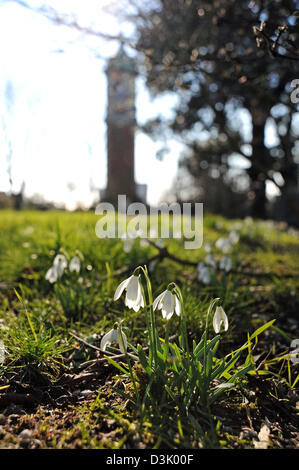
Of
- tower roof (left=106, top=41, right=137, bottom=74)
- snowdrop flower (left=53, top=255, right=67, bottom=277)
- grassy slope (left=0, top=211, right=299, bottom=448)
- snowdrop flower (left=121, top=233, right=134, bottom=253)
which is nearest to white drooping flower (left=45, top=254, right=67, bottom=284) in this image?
snowdrop flower (left=53, top=255, right=67, bottom=277)

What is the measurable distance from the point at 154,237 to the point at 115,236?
70 cm

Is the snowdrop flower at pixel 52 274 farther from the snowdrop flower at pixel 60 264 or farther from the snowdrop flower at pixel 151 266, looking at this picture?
the snowdrop flower at pixel 151 266

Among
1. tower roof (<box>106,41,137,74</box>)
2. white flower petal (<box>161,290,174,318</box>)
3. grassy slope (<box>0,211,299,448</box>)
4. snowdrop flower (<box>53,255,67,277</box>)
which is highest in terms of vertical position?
tower roof (<box>106,41,137,74</box>)

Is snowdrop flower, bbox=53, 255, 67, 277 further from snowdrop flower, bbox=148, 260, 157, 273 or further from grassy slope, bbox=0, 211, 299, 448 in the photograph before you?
snowdrop flower, bbox=148, 260, 157, 273

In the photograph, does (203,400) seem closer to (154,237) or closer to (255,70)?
(154,237)

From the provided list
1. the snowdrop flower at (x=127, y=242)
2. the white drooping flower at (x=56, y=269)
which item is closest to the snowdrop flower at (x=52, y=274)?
the white drooping flower at (x=56, y=269)

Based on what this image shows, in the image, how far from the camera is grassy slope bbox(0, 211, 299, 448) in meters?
1.40

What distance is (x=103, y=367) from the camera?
1935 mm

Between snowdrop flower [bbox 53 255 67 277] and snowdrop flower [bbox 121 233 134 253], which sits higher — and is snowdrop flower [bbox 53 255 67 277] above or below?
below

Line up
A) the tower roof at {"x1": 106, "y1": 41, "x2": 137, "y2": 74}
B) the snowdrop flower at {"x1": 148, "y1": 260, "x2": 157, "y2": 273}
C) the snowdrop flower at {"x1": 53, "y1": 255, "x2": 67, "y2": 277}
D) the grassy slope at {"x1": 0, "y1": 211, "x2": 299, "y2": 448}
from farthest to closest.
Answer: the tower roof at {"x1": 106, "y1": 41, "x2": 137, "y2": 74} → the snowdrop flower at {"x1": 148, "y1": 260, "x2": 157, "y2": 273} → the snowdrop flower at {"x1": 53, "y1": 255, "x2": 67, "y2": 277} → the grassy slope at {"x1": 0, "y1": 211, "x2": 299, "y2": 448}

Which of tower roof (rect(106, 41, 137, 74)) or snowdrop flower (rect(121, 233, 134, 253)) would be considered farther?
tower roof (rect(106, 41, 137, 74))

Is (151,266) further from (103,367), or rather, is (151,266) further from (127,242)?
(103,367)

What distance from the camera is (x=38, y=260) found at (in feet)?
11.2
